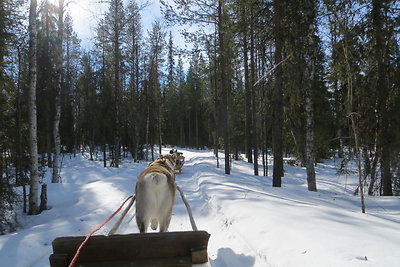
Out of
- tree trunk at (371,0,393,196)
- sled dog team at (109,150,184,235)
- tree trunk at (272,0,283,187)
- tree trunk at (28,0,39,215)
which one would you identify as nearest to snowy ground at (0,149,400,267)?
sled dog team at (109,150,184,235)

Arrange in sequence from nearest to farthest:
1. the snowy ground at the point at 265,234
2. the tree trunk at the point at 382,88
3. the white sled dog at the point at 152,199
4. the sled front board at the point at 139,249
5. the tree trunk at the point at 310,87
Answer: the sled front board at the point at 139,249 → the snowy ground at the point at 265,234 → the white sled dog at the point at 152,199 → the tree trunk at the point at 382,88 → the tree trunk at the point at 310,87

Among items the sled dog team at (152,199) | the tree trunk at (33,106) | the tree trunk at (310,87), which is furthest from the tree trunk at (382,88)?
the tree trunk at (33,106)

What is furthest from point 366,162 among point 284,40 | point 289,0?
point 289,0

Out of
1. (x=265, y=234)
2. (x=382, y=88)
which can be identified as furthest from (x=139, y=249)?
(x=382, y=88)

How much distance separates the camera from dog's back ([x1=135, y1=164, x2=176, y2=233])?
4219 mm

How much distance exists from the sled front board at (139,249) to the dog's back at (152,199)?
125 cm

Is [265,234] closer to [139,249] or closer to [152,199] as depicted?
[152,199]

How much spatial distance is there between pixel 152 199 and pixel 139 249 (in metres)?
1.35

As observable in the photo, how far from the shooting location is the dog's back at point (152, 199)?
4.22 meters

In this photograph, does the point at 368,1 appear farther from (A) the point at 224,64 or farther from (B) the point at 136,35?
(B) the point at 136,35

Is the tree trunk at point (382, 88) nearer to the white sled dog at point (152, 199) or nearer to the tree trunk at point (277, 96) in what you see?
the tree trunk at point (277, 96)

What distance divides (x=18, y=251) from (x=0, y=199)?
5.37 m

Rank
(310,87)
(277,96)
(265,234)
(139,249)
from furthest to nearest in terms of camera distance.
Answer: (310,87), (277,96), (265,234), (139,249)

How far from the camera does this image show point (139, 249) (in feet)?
9.55
